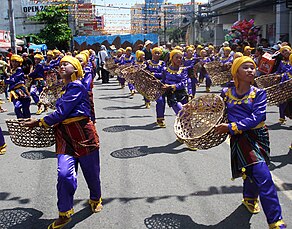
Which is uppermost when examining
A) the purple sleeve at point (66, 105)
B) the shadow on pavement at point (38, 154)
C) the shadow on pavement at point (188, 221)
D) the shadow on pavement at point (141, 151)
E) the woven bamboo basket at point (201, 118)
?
the purple sleeve at point (66, 105)

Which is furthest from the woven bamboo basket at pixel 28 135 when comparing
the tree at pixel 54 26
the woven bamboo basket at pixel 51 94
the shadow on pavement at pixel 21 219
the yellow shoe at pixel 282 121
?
the tree at pixel 54 26

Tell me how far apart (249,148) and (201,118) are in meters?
0.79

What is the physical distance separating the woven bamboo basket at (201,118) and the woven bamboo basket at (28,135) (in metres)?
1.37

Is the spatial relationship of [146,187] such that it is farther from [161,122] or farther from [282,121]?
[282,121]

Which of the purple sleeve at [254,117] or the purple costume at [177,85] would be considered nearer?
the purple sleeve at [254,117]

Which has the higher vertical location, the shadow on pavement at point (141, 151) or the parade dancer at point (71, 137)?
the parade dancer at point (71, 137)

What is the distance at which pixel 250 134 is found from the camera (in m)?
3.84

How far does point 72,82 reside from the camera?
13.0 ft

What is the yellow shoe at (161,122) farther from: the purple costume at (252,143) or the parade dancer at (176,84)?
the purple costume at (252,143)

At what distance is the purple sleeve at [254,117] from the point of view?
366cm

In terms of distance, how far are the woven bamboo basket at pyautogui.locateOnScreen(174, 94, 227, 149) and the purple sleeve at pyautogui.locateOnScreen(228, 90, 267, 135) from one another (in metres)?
0.20

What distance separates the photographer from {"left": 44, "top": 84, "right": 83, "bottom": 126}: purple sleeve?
3.85 meters

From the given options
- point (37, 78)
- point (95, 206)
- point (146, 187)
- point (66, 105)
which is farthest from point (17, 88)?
point (66, 105)

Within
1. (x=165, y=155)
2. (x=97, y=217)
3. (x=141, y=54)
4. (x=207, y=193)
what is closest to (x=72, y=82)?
(x=97, y=217)
